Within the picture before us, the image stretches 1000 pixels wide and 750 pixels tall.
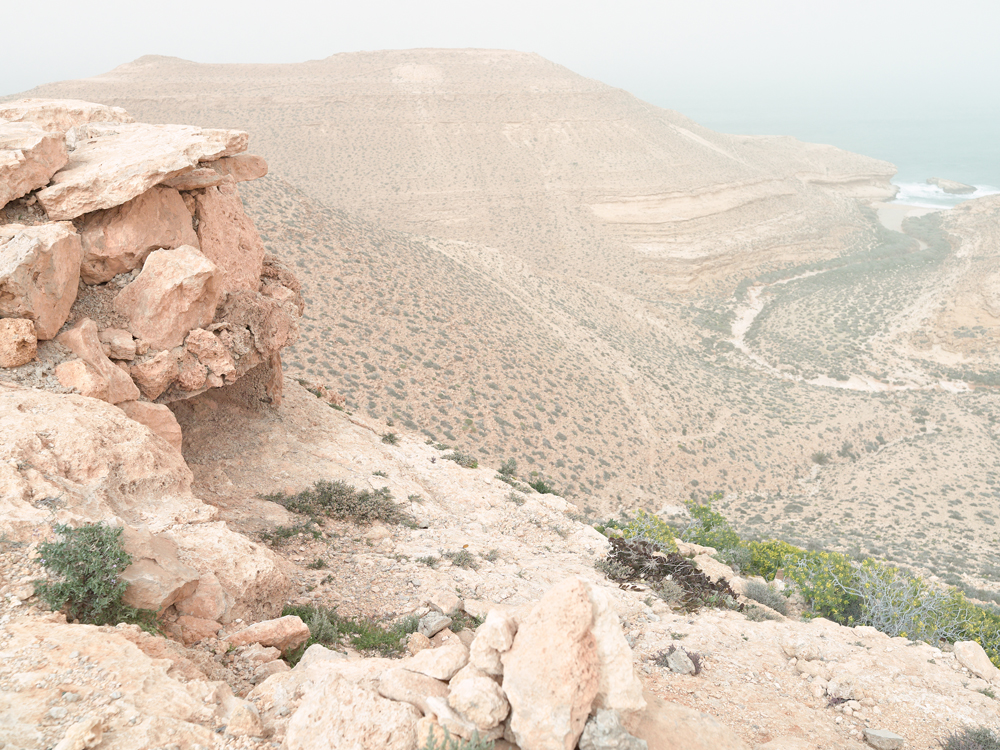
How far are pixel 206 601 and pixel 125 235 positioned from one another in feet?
20.6

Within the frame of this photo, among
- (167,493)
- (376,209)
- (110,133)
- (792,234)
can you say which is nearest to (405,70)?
(376,209)

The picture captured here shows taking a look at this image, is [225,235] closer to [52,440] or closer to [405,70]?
[52,440]

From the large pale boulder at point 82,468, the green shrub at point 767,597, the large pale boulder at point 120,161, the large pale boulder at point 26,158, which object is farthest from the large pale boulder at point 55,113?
the green shrub at point 767,597

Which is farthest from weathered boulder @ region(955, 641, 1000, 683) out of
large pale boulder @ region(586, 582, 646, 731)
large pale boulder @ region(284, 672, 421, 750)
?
large pale boulder @ region(284, 672, 421, 750)

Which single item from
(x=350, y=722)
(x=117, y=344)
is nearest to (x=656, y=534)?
(x=350, y=722)

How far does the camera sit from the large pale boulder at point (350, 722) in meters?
4.73

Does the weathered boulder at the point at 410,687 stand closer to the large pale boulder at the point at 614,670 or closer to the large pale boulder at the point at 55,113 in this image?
the large pale boulder at the point at 614,670

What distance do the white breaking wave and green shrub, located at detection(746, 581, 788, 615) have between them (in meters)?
104

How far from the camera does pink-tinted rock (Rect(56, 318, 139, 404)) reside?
28.9 ft

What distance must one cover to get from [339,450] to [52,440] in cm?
700

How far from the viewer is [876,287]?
5141 centimetres

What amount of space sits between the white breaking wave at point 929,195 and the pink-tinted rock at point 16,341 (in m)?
113

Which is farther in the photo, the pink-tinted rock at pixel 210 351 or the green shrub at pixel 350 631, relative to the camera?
the pink-tinted rock at pixel 210 351

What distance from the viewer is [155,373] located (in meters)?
9.71
